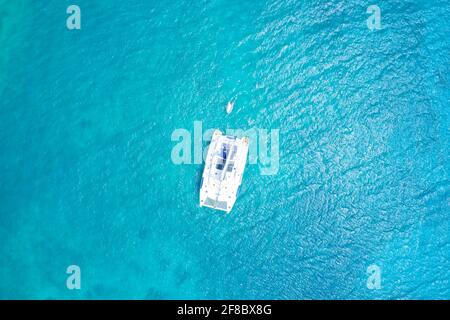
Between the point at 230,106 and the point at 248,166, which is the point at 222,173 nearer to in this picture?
the point at 248,166

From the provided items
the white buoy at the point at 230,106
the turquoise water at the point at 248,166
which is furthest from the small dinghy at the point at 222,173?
the white buoy at the point at 230,106

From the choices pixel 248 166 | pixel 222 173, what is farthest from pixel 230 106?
pixel 222 173

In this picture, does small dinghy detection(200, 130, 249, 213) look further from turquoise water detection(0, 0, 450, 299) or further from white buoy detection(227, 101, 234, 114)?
white buoy detection(227, 101, 234, 114)

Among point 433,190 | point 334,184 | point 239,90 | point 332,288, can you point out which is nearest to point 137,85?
point 239,90

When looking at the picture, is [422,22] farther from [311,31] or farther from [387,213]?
[387,213]

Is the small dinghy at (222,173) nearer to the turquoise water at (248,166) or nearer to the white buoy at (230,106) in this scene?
the turquoise water at (248,166)

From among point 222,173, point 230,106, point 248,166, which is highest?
point 230,106

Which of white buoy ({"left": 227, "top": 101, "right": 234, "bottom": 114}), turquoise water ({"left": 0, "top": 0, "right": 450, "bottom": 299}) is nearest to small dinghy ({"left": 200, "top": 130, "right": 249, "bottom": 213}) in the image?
turquoise water ({"left": 0, "top": 0, "right": 450, "bottom": 299})

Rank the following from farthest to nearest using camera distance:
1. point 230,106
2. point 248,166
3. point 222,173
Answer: point 230,106 < point 248,166 < point 222,173
